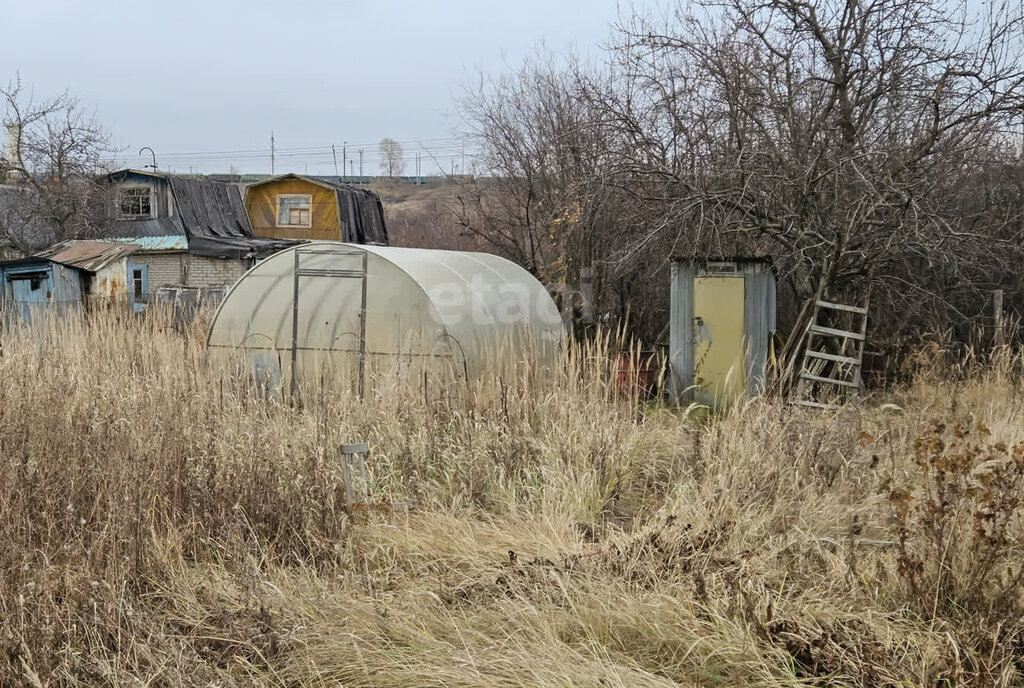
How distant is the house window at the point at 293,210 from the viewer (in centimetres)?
3150

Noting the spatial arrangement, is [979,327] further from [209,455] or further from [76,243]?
[76,243]

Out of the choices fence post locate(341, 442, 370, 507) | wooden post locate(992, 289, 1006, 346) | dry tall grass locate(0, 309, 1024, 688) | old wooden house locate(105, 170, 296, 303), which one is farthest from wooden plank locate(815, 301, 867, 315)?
old wooden house locate(105, 170, 296, 303)

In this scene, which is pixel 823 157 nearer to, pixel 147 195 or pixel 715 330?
pixel 715 330

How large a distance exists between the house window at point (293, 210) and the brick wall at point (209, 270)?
321 cm

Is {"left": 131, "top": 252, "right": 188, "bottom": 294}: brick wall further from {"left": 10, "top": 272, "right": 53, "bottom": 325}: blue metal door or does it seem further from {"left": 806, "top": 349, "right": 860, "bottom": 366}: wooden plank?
{"left": 806, "top": 349, "right": 860, "bottom": 366}: wooden plank

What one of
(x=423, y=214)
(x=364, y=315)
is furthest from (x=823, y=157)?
(x=423, y=214)

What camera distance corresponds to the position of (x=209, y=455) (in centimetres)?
523

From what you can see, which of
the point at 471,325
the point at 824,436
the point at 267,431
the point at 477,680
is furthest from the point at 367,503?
the point at 471,325

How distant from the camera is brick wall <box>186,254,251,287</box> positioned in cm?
2895

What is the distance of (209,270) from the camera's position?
95.9 ft

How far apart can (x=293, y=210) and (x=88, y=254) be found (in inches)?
479

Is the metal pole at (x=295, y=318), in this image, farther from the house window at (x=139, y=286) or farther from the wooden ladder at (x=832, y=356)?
the house window at (x=139, y=286)

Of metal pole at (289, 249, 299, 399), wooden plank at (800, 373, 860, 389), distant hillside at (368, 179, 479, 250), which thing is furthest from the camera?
distant hillside at (368, 179, 479, 250)

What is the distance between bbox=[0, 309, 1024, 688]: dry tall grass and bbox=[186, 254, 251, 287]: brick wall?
22691 mm
